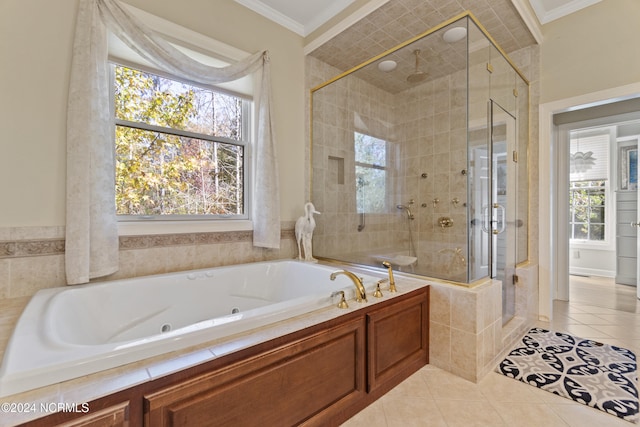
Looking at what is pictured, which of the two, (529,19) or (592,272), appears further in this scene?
(592,272)

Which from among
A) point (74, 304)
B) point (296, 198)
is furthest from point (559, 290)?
point (74, 304)

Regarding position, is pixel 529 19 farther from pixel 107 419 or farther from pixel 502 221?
pixel 107 419

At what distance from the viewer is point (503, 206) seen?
92.7 inches

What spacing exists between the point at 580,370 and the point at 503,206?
1.19 meters

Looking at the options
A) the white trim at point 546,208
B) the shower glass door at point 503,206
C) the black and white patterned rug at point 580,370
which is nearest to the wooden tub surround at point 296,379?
the black and white patterned rug at point 580,370

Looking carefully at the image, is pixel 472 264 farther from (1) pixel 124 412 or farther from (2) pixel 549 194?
(1) pixel 124 412

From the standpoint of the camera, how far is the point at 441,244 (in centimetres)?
231

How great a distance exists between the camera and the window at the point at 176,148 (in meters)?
1.97

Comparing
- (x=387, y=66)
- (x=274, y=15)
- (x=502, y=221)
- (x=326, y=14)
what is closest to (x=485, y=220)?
(x=502, y=221)

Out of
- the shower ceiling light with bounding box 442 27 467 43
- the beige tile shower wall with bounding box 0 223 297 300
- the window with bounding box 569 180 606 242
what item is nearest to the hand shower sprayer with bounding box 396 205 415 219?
the beige tile shower wall with bounding box 0 223 297 300

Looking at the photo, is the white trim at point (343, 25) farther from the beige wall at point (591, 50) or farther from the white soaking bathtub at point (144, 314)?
the white soaking bathtub at point (144, 314)

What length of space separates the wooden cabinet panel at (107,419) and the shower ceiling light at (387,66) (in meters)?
2.84

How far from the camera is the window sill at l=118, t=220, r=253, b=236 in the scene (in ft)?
6.18

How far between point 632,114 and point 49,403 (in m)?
4.60
